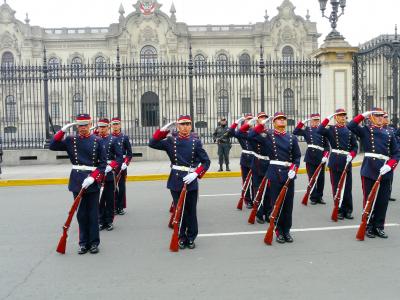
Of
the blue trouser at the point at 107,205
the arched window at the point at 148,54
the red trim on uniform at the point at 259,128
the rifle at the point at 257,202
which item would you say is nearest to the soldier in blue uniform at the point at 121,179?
the blue trouser at the point at 107,205

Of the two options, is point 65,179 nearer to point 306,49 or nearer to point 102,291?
point 102,291

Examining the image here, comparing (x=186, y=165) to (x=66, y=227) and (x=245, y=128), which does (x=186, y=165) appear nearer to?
(x=245, y=128)

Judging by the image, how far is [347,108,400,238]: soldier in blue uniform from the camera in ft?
21.0

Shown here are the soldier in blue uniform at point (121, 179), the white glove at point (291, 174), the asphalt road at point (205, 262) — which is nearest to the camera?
the asphalt road at point (205, 262)

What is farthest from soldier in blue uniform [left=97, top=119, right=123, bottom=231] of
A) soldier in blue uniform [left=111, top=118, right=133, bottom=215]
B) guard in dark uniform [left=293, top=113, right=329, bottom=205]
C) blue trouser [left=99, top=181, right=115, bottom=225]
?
guard in dark uniform [left=293, top=113, right=329, bottom=205]

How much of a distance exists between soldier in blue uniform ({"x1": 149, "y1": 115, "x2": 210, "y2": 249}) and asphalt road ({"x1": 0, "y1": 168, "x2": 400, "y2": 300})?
292 mm

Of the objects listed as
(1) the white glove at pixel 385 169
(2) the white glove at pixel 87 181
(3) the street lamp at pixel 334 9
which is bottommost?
(2) the white glove at pixel 87 181

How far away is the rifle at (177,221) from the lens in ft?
19.5

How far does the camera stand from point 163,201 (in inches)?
377

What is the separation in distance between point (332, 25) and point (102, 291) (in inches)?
545

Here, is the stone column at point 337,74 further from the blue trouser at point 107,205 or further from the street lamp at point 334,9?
the blue trouser at point 107,205

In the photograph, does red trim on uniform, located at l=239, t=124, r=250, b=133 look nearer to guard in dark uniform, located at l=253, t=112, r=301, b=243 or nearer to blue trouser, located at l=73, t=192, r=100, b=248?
guard in dark uniform, located at l=253, t=112, r=301, b=243

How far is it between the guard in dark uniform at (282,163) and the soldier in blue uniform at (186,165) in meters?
0.96

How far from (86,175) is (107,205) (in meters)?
1.46
